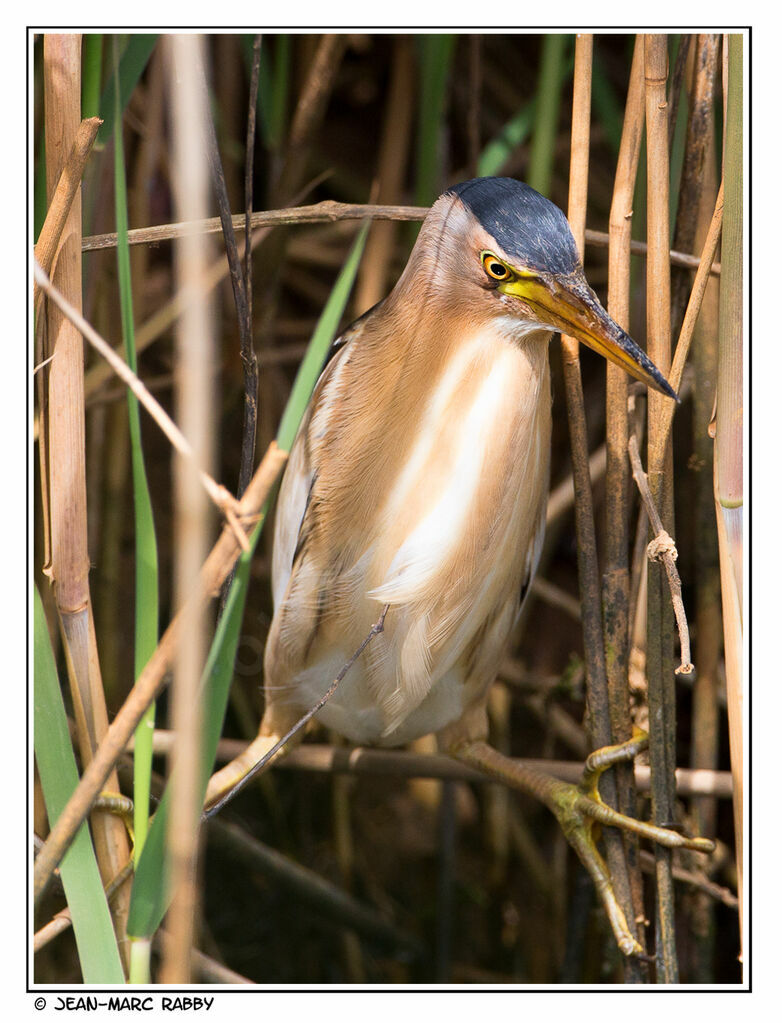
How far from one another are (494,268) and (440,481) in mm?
223

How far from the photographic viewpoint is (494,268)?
0.90 meters

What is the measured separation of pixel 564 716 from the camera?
168 cm

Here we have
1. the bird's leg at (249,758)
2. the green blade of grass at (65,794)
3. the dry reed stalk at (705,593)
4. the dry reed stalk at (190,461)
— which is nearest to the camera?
the dry reed stalk at (190,461)

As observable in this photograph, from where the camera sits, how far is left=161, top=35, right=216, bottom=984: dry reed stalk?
602mm

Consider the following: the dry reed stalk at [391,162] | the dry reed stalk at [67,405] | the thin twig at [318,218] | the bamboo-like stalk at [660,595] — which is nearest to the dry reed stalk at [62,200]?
the dry reed stalk at [67,405]

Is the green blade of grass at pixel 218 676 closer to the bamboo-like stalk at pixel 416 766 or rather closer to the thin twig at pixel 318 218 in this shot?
the thin twig at pixel 318 218

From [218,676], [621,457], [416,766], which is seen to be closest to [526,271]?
[621,457]

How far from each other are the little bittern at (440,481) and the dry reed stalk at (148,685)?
336mm

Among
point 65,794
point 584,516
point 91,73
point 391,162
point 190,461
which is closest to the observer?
point 190,461

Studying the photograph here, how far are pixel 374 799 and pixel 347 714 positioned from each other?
0.78m

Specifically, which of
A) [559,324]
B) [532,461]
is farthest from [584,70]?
[532,461]

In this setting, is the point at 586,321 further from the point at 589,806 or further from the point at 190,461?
the point at 589,806

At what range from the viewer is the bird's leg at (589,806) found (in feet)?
3.17

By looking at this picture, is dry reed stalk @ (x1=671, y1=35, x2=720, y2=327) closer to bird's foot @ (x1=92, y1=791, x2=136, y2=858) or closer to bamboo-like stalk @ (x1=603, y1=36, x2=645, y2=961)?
bamboo-like stalk @ (x1=603, y1=36, x2=645, y2=961)
